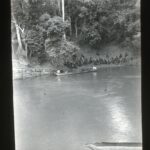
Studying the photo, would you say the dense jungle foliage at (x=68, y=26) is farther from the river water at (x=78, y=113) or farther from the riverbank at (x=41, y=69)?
the river water at (x=78, y=113)

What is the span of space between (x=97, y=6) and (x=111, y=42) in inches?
6.1

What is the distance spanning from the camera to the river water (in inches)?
43.1

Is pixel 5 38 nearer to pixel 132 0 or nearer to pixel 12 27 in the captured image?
pixel 12 27

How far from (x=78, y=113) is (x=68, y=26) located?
1.14ft

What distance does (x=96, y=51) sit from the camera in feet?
3.78

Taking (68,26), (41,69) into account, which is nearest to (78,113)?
(41,69)

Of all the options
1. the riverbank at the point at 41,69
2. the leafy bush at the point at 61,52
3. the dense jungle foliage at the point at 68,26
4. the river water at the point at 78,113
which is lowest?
the river water at the point at 78,113

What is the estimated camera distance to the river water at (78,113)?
1.09 m

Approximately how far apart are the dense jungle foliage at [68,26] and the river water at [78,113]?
5.0 inches

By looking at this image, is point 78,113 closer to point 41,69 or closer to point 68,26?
point 41,69

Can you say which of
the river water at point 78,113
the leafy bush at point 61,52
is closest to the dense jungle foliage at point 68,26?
the leafy bush at point 61,52

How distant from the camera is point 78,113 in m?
1.11

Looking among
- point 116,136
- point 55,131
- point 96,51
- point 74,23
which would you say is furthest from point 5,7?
point 116,136

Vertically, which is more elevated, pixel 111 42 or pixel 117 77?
pixel 111 42
